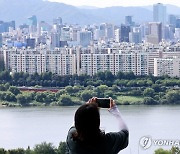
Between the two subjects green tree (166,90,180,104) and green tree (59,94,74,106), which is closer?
green tree (59,94,74,106)

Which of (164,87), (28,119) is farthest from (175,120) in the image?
(164,87)

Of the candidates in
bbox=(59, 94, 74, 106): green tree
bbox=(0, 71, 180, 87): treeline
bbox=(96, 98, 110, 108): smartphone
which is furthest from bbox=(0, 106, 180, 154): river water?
bbox=(96, 98, 110, 108): smartphone

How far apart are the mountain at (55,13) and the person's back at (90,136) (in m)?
37.8

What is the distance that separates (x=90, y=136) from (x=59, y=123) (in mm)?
7238

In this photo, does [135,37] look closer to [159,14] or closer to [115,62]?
[115,62]

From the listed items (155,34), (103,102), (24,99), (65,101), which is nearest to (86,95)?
(65,101)

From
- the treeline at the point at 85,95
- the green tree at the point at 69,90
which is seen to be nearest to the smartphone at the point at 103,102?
the treeline at the point at 85,95

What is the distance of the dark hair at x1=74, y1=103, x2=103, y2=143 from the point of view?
2.66 ft

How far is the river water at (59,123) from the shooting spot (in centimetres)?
618

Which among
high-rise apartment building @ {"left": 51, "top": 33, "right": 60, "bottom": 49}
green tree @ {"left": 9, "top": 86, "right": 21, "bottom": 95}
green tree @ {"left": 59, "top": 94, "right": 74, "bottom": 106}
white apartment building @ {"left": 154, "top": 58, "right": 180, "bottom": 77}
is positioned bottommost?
green tree @ {"left": 59, "top": 94, "right": 74, "bottom": 106}

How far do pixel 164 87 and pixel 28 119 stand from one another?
13.3 feet

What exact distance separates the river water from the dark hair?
4670 mm

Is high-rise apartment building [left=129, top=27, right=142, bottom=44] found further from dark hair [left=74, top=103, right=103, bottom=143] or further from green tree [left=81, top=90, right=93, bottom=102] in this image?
dark hair [left=74, top=103, right=103, bottom=143]

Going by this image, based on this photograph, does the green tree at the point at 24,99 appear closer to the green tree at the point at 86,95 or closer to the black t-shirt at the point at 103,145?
the green tree at the point at 86,95
